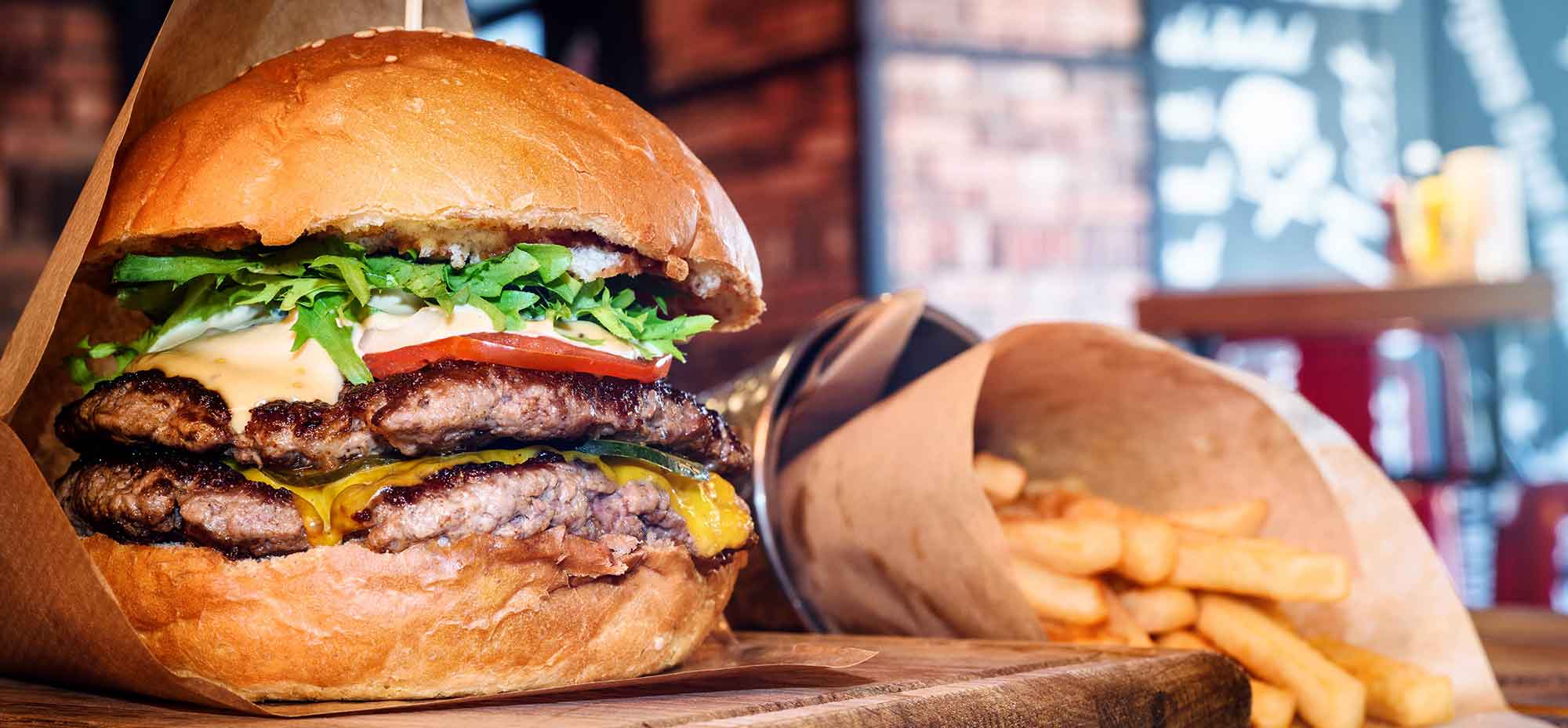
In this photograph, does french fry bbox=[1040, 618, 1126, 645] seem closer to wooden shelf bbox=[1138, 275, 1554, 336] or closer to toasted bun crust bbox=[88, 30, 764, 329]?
toasted bun crust bbox=[88, 30, 764, 329]

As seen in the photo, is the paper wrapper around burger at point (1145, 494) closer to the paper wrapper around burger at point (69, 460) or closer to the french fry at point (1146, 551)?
the french fry at point (1146, 551)

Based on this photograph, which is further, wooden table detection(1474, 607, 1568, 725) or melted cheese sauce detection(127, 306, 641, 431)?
wooden table detection(1474, 607, 1568, 725)

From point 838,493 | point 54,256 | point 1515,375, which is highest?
point 54,256

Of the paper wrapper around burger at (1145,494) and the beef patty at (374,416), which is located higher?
the beef patty at (374,416)

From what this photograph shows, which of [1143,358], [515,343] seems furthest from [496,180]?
[1143,358]

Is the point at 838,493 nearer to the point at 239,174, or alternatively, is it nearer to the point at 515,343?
the point at 515,343

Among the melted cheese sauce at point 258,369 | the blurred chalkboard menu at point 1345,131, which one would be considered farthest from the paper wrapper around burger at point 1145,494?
the blurred chalkboard menu at point 1345,131

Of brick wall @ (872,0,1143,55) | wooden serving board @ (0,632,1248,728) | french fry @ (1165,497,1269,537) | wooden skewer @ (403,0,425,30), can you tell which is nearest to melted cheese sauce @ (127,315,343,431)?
wooden serving board @ (0,632,1248,728)
